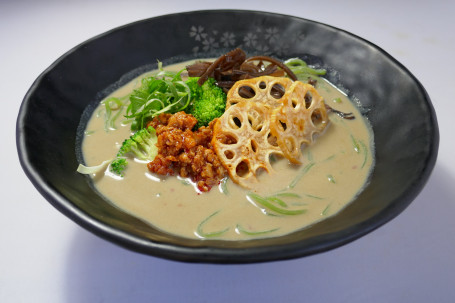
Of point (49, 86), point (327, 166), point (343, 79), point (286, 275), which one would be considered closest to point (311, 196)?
point (327, 166)

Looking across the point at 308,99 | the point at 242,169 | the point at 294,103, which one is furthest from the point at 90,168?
the point at 308,99

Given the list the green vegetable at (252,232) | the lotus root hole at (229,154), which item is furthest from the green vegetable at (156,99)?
the green vegetable at (252,232)

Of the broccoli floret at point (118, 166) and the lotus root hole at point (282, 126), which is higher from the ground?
the lotus root hole at point (282, 126)

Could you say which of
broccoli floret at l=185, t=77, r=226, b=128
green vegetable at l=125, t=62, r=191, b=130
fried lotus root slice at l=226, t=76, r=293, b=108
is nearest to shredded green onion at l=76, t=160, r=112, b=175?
green vegetable at l=125, t=62, r=191, b=130

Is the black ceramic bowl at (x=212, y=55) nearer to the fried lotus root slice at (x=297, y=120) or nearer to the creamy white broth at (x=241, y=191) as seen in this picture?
the creamy white broth at (x=241, y=191)

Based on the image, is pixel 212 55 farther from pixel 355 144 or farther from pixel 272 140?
pixel 355 144

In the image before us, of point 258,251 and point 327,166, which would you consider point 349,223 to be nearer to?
point 258,251
